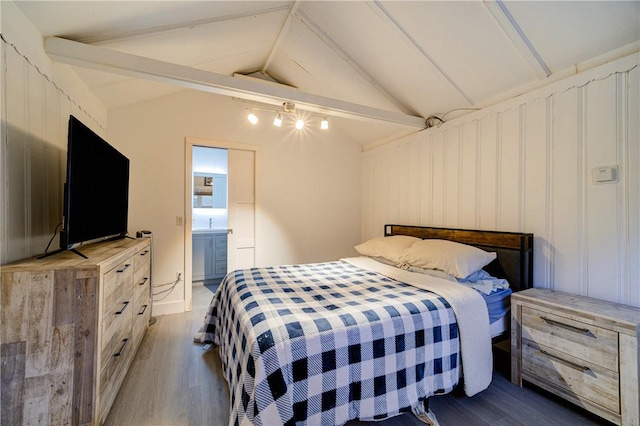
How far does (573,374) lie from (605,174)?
4.32 feet

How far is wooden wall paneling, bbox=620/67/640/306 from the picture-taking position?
1.65 metres

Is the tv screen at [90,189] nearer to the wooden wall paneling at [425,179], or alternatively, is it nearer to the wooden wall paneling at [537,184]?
the wooden wall paneling at [425,179]

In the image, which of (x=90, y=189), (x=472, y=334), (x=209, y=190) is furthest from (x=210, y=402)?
(x=209, y=190)

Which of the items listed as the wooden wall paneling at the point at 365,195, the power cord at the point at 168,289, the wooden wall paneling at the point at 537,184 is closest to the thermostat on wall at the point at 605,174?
the wooden wall paneling at the point at 537,184

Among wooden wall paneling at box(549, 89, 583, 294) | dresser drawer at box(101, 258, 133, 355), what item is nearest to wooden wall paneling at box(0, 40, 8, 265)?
dresser drawer at box(101, 258, 133, 355)

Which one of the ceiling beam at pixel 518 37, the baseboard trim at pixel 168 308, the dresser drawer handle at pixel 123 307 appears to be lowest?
the baseboard trim at pixel 168 308

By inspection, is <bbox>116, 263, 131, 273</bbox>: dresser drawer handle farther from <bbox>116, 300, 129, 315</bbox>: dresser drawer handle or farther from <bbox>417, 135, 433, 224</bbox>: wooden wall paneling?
<bbox>417, 135, 433, 224</bbox>: wooden wall paneling

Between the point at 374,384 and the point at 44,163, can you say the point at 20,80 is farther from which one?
the point at 374,384

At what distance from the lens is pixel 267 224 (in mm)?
3758

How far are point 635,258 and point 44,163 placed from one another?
3.83m

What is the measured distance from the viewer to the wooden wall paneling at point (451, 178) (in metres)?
2.80

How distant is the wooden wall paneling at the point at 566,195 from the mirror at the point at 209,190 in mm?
4730

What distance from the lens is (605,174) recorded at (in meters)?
1.77

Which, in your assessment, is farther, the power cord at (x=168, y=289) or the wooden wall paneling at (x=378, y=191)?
the wooden wall paneling at (x=378, y=191)
